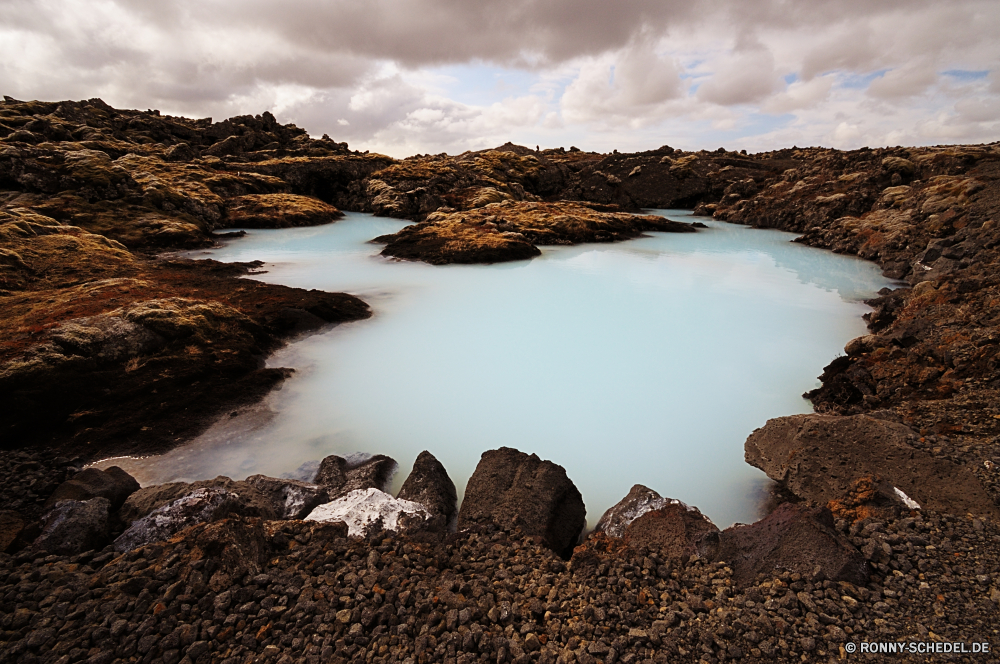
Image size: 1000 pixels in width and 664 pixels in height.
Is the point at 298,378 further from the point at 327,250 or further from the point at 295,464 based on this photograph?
the point at 327,250

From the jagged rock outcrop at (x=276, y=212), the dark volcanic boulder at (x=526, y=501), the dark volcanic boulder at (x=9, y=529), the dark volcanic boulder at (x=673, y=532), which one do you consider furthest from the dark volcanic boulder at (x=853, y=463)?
the jagged rock outcrop at (x=276, y=212)

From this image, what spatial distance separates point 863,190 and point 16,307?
49.7m

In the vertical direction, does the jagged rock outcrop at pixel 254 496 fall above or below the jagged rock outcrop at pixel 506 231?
below

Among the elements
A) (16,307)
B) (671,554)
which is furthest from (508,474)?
(16,307)

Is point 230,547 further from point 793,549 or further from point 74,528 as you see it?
point 793,549

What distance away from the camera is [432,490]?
6984 mm

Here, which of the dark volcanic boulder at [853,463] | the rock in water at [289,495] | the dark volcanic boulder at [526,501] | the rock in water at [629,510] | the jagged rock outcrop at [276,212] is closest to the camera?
the dark volcanic boulder at [853,463]

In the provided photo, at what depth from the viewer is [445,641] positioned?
397 cm

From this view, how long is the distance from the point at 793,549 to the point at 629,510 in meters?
2.03

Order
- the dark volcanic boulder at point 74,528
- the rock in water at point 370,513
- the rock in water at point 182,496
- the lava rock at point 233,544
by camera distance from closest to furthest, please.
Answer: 1. the lava rock at point 233,544
2. the dark volcanic boulder at point 74,528
3. the rock in water at point 370,513
4. the rock in water at point 182,496

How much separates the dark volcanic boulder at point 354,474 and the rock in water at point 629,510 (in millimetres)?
3572

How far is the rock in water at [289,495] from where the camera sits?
639 centimetres

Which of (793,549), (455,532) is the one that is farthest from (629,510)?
(455,532)

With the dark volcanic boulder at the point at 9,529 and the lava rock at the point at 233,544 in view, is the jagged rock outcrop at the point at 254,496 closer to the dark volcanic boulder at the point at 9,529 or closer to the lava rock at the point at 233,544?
the dark volcanic boulder at the point at 9,529
